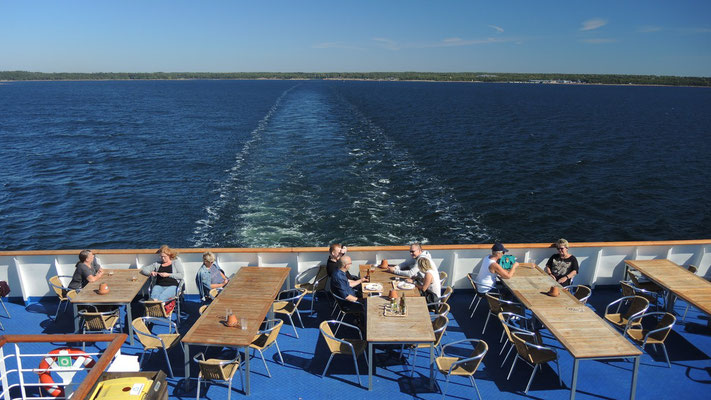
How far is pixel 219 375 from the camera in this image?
551 centimetres

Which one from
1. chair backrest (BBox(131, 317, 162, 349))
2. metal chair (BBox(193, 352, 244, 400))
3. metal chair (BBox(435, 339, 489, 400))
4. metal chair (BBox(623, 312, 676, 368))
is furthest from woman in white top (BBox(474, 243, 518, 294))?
chair backrest (BBox(131, 317, 162, 349))

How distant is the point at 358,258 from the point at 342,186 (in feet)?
56.7

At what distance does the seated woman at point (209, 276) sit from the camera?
7.60m

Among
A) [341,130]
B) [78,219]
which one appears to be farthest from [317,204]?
[341,130]

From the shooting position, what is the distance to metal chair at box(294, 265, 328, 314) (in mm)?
8016

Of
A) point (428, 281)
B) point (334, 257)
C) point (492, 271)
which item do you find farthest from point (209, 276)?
point (492, 271)

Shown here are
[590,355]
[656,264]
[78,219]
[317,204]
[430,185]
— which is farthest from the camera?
[430,185]

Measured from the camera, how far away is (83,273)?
7520 mm

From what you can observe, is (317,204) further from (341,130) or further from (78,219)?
(341,130)

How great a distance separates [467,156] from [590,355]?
32233 mm

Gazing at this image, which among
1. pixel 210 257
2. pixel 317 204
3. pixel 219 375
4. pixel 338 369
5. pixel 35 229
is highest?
pixel 210 257

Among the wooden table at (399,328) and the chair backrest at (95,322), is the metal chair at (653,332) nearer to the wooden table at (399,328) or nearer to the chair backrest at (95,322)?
the wooden table at (399,328)

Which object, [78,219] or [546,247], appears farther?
[78,219]

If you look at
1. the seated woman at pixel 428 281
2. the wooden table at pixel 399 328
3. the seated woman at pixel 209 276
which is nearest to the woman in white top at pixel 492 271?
the seated woman at pixel 428 281
